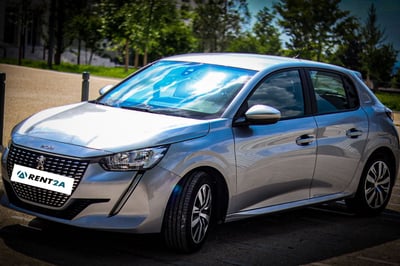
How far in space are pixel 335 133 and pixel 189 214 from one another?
2.22 m

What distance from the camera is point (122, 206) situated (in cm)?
602

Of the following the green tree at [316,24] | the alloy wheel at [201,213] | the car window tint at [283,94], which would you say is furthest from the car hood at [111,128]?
the green tree at [316,24]

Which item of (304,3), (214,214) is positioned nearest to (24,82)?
(214,214)

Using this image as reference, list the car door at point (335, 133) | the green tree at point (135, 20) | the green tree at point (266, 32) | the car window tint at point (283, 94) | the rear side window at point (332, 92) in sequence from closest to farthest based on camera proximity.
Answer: the car window tint at point (283, 94) < the car door at point (335, 133) < the rear side window at point (332, 92) < the green tree at point (135, 20) < the green tree at point (266, 32)

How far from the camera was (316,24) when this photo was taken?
54.8 metres

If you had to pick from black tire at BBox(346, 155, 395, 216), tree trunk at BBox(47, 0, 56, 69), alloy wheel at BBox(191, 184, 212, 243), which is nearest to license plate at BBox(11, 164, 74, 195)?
alloy wheel at BBox(191, 184, 212, 243)

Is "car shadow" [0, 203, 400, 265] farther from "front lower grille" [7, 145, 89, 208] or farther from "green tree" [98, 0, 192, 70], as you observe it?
"green tree" [98, 0, 192, 70]

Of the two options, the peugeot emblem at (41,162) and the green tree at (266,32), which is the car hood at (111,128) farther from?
the green tree at (266,32)

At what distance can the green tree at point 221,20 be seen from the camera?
58625mm

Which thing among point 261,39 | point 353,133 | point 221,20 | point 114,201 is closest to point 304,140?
point 353,133

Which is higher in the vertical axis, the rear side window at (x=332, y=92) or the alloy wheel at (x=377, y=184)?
the rear side window at (x=332, y=92)

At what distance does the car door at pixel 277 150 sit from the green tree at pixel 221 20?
51.0m

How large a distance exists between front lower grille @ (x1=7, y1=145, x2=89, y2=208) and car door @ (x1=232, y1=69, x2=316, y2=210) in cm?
137

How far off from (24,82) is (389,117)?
1862 centimetres
